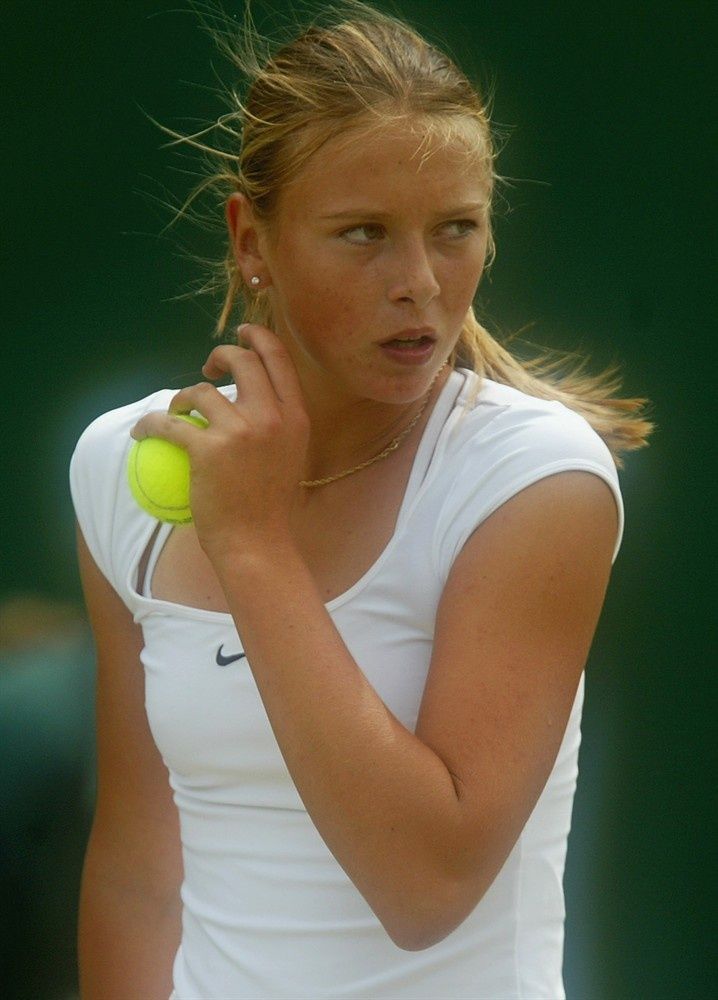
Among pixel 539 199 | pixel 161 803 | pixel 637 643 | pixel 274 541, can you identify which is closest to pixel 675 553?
pixel 637 643

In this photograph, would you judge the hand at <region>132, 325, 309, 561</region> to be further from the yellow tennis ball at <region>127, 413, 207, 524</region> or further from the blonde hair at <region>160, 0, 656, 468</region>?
the blonde hair at <region>160, 0, 656, 468</region>

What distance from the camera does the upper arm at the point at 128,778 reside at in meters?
2.01

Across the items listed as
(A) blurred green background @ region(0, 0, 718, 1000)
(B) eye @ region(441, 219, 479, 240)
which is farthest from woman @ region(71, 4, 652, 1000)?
(A) blurred green background @ region(0, 0, 718, 1000)

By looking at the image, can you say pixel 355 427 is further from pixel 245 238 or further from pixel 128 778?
pixel 128 778

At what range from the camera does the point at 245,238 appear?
1.91 meters

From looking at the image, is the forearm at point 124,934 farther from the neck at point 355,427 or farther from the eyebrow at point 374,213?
the eyebrow at point 374,213

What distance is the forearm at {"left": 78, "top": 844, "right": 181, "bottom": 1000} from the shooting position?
Result: 2.02 metres

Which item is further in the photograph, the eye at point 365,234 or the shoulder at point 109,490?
the shoulder at point 109,490

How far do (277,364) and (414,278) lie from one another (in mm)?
201

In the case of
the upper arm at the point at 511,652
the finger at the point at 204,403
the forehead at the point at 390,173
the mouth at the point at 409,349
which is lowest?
the upper arm at the point at 511,652

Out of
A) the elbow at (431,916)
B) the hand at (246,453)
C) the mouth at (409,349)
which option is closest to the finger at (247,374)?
the hand at (246,453)

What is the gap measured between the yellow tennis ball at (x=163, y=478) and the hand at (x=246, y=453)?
42mm

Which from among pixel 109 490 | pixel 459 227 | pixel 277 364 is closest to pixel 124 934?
pixel 109 490

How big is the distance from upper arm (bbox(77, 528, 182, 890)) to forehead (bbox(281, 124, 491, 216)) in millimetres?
615
